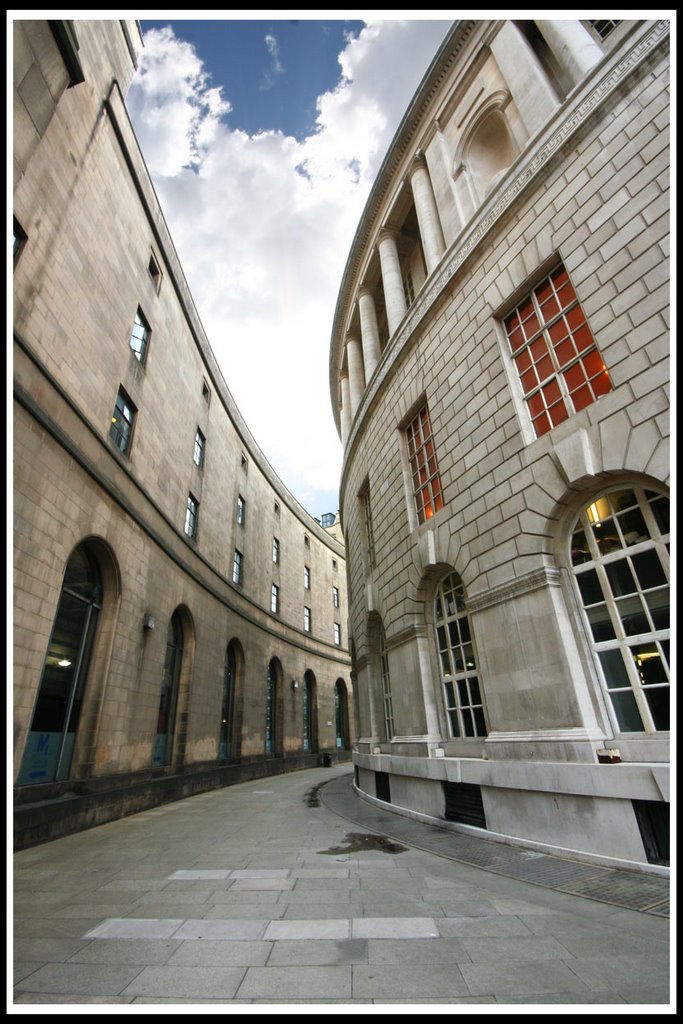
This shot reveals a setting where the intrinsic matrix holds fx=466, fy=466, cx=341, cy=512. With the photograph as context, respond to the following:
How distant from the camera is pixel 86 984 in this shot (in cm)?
364

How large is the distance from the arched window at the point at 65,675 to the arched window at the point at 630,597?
11418 millimetres

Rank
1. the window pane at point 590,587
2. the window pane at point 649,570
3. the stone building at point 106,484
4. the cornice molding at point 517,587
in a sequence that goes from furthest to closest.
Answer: the stone building at point 106,484 < the cornice molding at point 517,587 < the window pane at point 590,587 < the window pane at point 649,570

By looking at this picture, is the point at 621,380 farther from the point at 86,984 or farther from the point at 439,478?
the point at 86,984

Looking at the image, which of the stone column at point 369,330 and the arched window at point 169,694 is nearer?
the arched window at point 169,694

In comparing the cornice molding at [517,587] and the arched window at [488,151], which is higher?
the arched window at [488,151]

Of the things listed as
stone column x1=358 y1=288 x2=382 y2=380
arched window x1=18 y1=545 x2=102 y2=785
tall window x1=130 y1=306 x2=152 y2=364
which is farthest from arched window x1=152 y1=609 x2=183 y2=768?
stone column x1=358 y1=288 x2=382 y2=380

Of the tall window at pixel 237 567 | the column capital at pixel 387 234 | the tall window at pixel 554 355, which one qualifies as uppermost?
the column capital at pixel 387 234

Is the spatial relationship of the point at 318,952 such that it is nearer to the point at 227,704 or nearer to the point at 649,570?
the point at 649,570

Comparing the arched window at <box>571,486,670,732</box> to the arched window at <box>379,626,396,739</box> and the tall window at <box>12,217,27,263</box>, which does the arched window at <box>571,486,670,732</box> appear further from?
the tall window at <box>12,217,27,263</box>

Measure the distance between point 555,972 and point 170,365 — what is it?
1995cm

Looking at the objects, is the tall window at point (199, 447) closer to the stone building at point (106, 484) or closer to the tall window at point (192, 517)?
the stone building at point (106, 484)

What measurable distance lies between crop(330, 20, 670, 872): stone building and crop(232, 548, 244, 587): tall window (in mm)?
13124

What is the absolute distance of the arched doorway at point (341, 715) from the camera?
38.2 metres

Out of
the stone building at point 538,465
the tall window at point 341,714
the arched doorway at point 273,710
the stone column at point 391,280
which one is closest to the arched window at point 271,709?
the arched doorway at point 273,710
